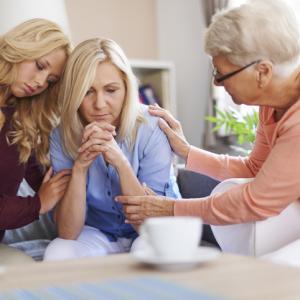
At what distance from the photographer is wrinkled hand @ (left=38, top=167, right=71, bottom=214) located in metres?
1.76

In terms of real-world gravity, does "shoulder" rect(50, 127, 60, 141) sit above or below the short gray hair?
below

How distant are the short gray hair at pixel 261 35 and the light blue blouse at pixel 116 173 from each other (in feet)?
1.42

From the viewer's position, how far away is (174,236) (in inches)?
29.4

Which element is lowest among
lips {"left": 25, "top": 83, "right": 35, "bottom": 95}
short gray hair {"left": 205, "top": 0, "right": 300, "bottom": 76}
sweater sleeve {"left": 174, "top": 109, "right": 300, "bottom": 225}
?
sweater sleeve {"left": 174, "top": 109, "right": 300, "bottom": 225}

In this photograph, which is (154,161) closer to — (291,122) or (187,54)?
(291,122)

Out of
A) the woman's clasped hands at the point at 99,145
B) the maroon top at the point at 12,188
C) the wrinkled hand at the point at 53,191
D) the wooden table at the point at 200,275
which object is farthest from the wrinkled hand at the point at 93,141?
the wooden table at the point at 200,275

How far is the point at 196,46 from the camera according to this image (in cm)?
382

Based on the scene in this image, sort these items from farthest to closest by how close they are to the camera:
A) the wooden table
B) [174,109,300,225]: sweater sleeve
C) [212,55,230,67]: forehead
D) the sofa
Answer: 1. the sofa
2. [212,55,230,67]: forehead
3. [174,109,300,225]: sweater sleeve
4. the wooden table

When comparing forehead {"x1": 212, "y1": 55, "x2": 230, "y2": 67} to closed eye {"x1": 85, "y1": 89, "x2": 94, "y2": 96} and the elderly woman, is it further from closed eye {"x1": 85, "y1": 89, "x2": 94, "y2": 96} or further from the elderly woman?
closed eye {"x1": 85, "y1": 89, "x2": 94, "y2": 96}

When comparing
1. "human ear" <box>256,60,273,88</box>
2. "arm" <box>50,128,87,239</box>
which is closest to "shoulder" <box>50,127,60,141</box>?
"arm" <box>50,128,87,239</box>

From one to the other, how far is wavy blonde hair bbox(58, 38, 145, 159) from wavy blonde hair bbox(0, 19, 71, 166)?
10cm

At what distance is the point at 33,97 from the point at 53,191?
0.35 metres

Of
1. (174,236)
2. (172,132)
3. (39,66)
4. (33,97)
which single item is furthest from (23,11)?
(174,236)

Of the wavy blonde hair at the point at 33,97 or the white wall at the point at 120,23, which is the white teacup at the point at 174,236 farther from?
the white wall at the point at 120,23
